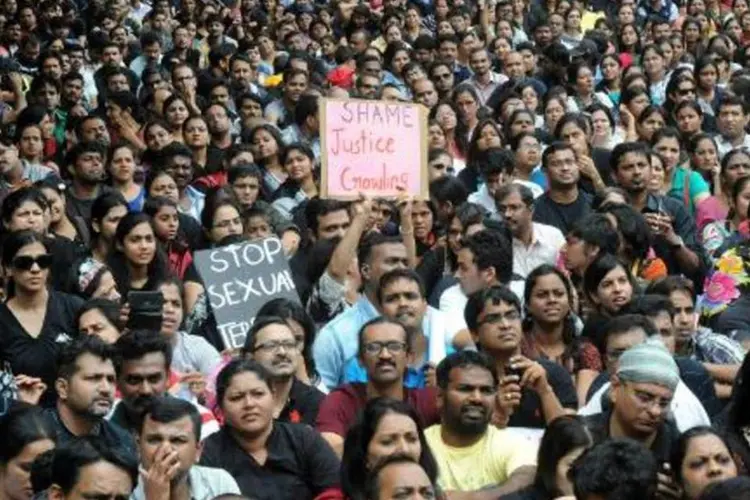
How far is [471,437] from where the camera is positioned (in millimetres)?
7820

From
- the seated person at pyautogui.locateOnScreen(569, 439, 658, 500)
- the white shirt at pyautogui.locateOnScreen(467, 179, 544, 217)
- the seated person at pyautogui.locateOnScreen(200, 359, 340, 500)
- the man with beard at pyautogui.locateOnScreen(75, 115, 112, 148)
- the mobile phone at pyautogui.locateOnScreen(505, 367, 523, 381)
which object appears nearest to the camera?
the seated person at pyautogui.locateOnScreen(569, 439, 658, 500)

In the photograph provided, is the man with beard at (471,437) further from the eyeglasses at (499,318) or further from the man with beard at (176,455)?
the man with beard at (176,455)

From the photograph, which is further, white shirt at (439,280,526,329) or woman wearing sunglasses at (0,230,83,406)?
white shirt at (439,280,526,329)

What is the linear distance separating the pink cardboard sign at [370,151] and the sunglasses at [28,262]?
178 cm

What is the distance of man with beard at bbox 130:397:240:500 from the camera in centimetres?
709

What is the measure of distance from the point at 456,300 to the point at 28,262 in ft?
6.45

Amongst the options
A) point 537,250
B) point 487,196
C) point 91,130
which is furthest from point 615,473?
point 91,130

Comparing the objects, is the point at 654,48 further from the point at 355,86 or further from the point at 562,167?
the point at 562,167

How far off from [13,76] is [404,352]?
8.22m

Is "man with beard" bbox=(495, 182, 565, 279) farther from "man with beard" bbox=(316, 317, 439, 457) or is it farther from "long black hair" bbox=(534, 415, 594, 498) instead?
"long black hair" bbox=(534, 415, 594, 498)

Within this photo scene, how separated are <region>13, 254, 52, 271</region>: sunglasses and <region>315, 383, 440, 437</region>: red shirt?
1.68m

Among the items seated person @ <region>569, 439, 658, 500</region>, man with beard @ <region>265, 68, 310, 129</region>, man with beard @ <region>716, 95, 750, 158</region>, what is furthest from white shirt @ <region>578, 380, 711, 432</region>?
man with beard @ <region>265, 68, 310, 129</region>

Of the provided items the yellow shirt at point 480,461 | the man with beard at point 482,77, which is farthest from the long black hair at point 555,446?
the man with beard at point 482,77

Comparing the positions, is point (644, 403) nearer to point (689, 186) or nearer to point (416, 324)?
point (416, 324)
